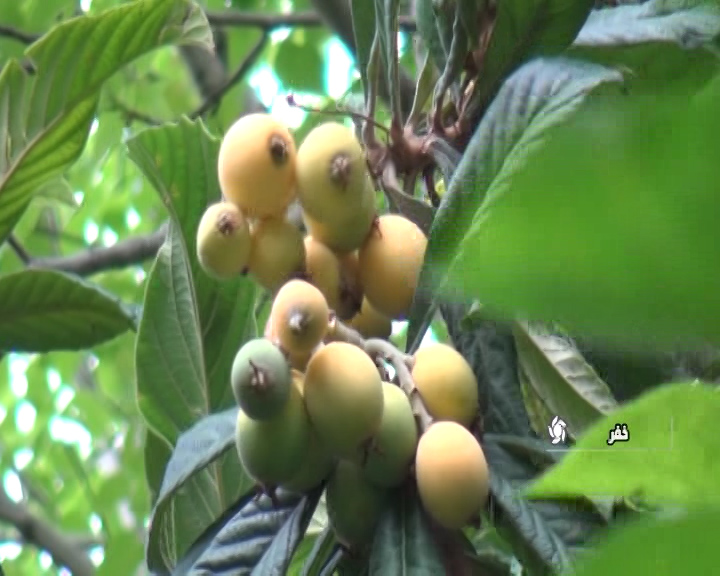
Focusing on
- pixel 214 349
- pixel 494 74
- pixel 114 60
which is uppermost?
pixel 494 74

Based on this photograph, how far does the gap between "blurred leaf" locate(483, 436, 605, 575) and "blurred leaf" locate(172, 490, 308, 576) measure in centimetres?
9

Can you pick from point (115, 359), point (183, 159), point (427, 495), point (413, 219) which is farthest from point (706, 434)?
point (115, 359)

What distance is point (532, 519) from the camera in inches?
18.7

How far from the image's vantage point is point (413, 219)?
1.85 ft

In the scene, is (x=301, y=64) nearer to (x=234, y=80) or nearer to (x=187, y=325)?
(x=234, y=80)

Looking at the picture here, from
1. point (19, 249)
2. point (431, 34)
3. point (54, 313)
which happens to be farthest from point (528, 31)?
point (19, 249)

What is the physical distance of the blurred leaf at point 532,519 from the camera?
464mm

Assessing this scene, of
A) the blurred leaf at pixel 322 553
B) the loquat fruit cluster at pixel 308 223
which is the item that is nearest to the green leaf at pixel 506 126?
the loquat fruit cluster at pixel 308 223

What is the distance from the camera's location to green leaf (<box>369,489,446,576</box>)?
46cm

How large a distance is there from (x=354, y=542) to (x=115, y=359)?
1271 millimetres

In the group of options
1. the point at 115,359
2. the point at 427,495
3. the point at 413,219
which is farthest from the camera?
the point at 115,359

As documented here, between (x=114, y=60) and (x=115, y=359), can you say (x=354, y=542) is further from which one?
(x=115, y=359)

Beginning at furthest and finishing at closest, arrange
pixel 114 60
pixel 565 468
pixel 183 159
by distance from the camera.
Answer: pixel 114 60, pixel 183 159, pixel 565 468

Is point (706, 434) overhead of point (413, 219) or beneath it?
overhead
